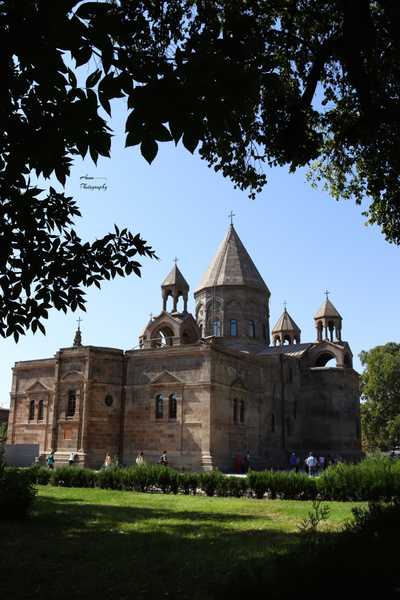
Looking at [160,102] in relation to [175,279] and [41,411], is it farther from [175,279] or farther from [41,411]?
[41,411]

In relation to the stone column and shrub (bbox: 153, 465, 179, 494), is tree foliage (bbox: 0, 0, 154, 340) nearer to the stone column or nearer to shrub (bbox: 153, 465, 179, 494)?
shrub (bbox: 153, 465, 179, 494)

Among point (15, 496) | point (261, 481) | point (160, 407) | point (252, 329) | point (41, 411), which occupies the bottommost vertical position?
point (261, 481)

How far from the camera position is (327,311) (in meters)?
39.7

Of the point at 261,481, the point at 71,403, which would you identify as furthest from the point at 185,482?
the point at 71,403

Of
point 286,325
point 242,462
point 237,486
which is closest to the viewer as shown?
point 237,486

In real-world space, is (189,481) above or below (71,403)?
below

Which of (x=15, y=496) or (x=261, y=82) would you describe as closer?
(x=261, y=82)

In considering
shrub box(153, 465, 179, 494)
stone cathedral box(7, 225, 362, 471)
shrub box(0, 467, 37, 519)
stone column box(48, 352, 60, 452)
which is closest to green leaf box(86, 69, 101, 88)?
shrub box(0, 467, 37, 519)

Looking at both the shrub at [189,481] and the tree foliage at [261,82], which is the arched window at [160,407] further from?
the tree foliage at [261,82]

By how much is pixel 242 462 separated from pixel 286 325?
1859cm

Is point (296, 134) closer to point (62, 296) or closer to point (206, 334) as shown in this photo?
point (62, 296)

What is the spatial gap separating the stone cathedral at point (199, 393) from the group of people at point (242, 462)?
19.6 inches

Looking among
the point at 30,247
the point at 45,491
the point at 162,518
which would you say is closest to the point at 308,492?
the point at 162,518

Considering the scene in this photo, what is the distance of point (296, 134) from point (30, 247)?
5.18 meters
